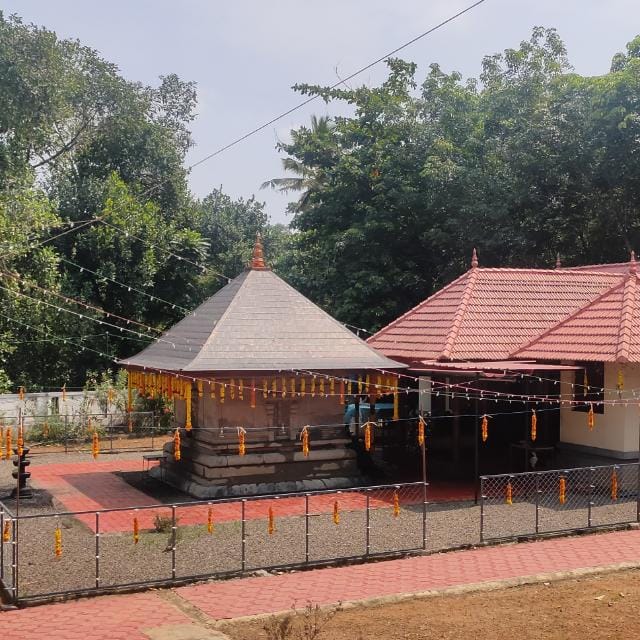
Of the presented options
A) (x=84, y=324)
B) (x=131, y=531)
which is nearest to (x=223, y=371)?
(x=131, y=531)

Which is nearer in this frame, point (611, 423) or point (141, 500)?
point (141, 500)

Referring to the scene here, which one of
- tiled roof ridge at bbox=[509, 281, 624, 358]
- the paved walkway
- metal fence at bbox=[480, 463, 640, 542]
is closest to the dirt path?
the paved walkway

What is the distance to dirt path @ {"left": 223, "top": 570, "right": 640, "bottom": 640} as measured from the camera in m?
9.82

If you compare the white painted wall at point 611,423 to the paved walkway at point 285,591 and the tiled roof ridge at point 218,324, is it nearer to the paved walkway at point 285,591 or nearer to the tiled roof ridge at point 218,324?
the paved walkway at point 285,591

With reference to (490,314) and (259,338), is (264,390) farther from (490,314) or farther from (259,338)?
(490,314)

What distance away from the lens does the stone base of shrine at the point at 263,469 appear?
18.5 metres

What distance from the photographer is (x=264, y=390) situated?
18.1 m

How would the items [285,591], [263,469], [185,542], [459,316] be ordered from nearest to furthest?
[285,591] < [185,542] < [263,469] < [459,316]

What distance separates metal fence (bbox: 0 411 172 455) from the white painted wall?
11884mm

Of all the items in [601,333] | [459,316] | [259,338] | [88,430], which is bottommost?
[88,430]

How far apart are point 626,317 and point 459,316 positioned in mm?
4191

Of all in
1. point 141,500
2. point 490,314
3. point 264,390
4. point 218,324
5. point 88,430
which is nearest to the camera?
point 264,390

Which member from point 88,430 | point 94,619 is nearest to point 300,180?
point 88,430

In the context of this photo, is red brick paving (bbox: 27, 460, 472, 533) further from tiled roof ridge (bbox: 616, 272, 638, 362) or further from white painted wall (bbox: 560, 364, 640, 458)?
tiled roof ridge (bbox: 616, 272, 638, 362)
